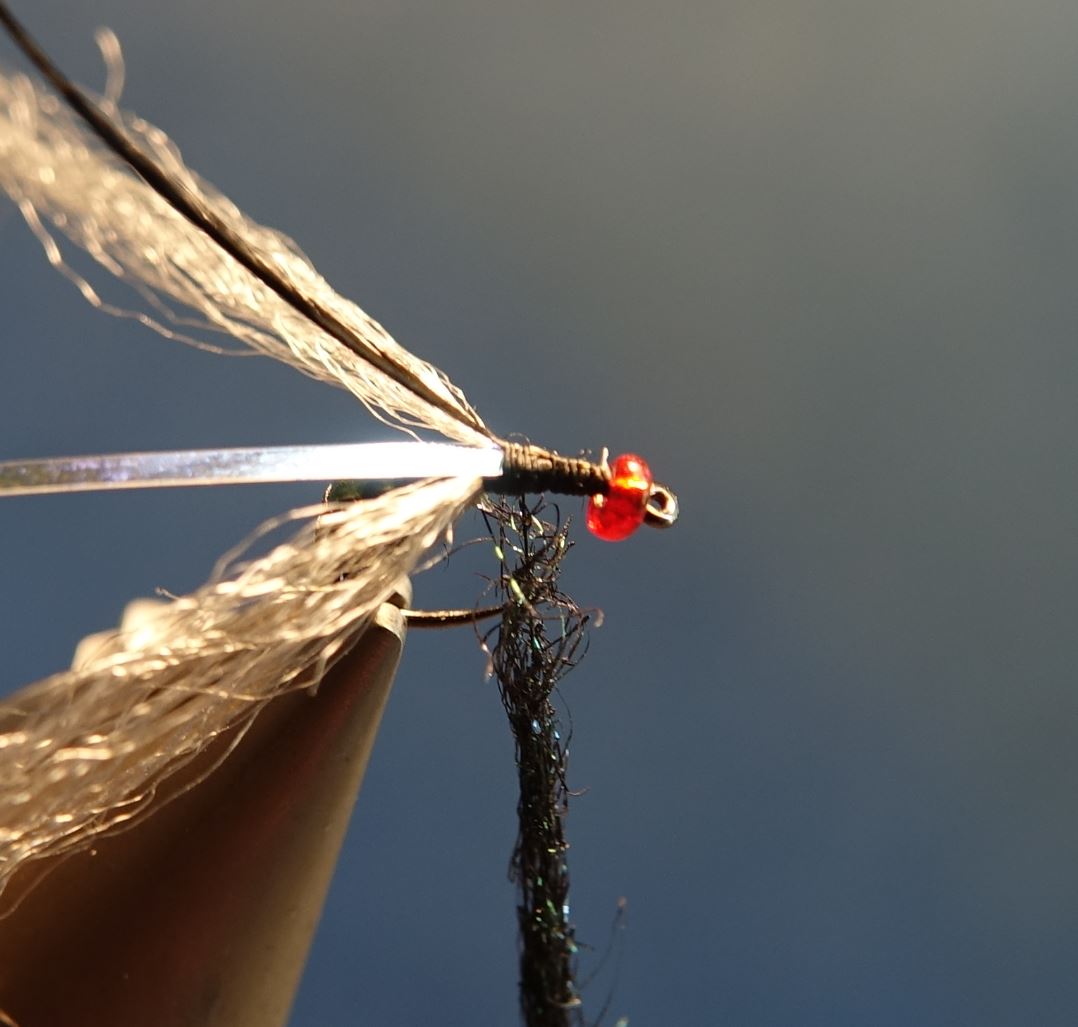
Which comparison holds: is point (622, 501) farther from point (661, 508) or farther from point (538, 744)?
point (538, 744)

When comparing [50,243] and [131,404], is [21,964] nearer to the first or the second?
[50,243]

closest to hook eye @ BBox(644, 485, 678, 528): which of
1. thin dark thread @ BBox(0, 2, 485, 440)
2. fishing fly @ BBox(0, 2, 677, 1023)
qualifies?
fishing fly @ BBox(0, 2, 677, 1023)

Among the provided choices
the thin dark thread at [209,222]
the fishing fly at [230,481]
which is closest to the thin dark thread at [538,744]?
the fishing fly at [230,481]

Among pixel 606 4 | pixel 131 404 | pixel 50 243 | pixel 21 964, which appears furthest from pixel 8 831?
pixel 606 4

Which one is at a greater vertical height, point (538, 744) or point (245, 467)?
point (245, 467)

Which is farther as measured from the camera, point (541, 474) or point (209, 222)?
point (541, 474)

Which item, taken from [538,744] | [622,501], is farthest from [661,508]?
[538,744]

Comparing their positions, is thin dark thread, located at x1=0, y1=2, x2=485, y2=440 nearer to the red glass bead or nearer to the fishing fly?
the fishing fly
